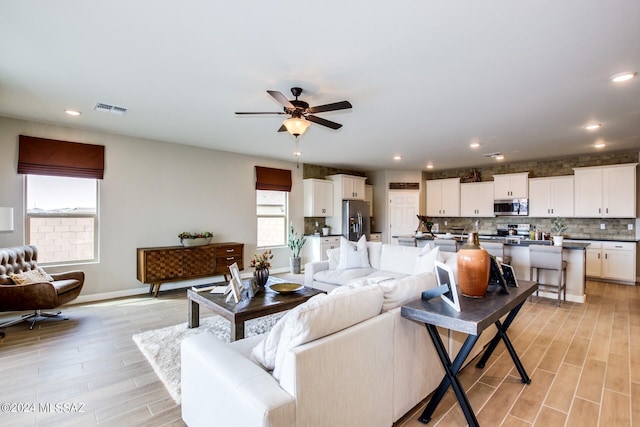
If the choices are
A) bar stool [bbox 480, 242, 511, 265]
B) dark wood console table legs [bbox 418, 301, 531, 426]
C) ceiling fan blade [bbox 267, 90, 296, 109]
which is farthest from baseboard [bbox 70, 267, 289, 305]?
bar stool [bbox 480, 242, 511, 265]

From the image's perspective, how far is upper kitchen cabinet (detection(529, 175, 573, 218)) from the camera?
6.60 metres

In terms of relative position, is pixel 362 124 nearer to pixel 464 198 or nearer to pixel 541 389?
pixel 541 389

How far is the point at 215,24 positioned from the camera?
6.86 ft

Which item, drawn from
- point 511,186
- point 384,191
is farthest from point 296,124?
point 511,186

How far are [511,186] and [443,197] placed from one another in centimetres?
168

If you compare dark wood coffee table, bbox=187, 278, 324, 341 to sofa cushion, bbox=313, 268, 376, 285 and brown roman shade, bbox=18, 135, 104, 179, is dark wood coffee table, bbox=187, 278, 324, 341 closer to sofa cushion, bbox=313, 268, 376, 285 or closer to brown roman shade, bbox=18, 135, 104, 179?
sofa cushion, bbox=313, 268, 376, 285

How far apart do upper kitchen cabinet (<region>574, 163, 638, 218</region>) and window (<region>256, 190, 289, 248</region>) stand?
6230 mm

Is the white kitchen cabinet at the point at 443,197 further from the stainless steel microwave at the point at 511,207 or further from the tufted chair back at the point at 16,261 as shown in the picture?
the tufted chair back at the point at 16,261

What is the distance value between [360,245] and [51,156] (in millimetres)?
4625

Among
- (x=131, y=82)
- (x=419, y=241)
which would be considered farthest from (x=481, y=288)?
(x=419, y=241)

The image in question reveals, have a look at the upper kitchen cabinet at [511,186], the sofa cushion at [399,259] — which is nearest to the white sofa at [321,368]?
the sofa cushion at [399,259]

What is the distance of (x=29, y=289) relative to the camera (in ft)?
11.1

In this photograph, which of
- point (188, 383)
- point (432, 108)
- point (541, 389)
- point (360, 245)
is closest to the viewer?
point (188, 383)

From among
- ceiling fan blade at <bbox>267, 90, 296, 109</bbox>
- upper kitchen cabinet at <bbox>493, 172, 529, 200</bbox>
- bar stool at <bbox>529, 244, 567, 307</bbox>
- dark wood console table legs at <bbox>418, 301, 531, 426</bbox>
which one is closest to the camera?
dark wood console table legs at <bbox>418, 301, 531, 426</bbox>
